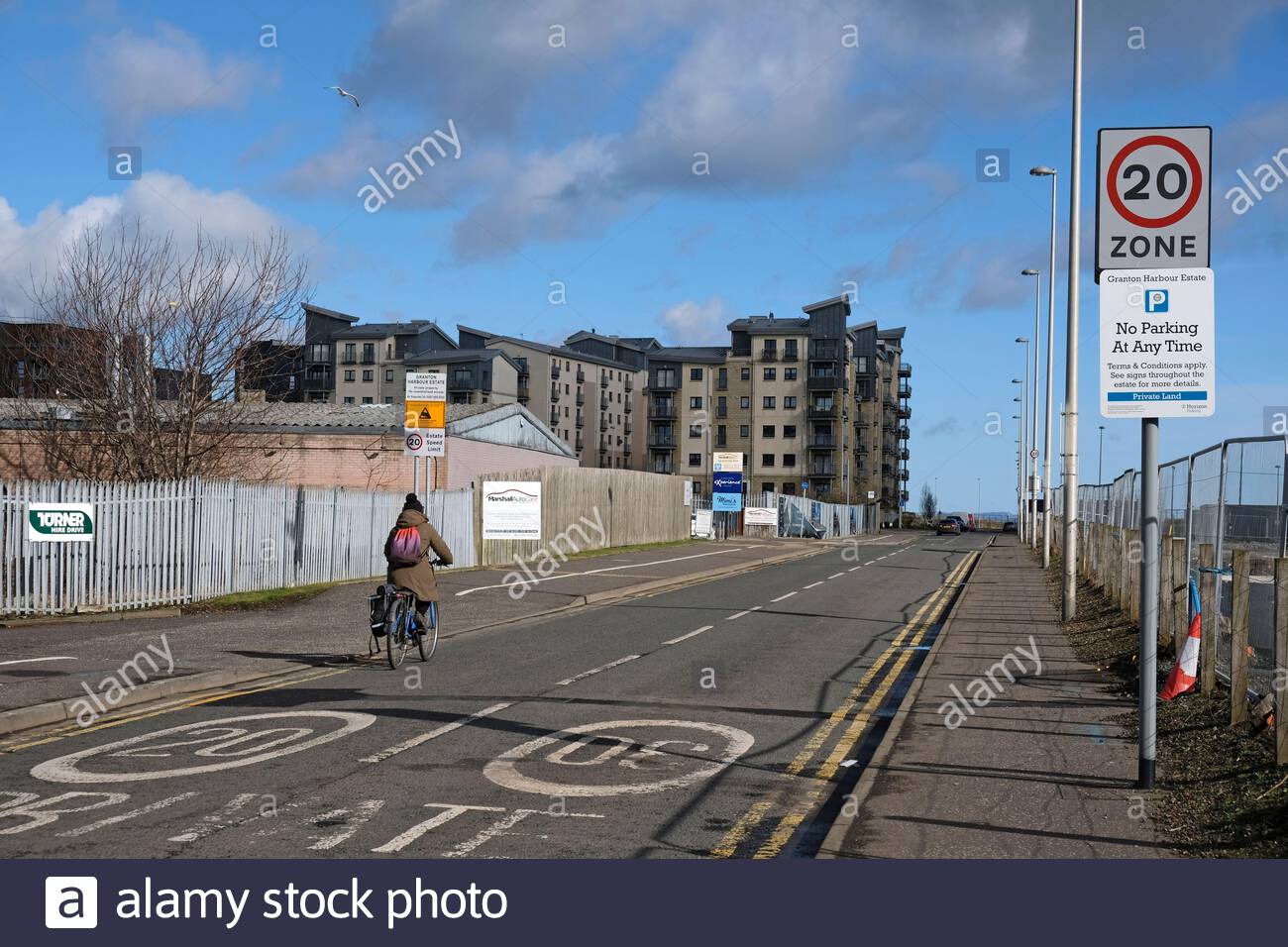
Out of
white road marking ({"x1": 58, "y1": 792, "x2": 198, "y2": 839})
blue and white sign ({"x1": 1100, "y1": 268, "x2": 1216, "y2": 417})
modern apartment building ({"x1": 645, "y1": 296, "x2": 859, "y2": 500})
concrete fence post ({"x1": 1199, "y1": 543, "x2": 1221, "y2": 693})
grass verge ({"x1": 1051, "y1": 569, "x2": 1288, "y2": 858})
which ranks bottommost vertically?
white road marking ({"x1": 58, "y1": 792, "x2": 198, "y2": 839})

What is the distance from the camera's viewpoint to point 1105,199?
795cm

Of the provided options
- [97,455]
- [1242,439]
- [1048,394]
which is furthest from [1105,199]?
[1048,394]

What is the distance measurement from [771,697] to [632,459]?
4749 inches

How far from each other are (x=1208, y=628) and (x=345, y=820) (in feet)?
24.9

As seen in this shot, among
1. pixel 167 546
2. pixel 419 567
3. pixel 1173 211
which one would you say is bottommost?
pixel 167 546

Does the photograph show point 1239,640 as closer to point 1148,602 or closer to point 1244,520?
point 1148,602

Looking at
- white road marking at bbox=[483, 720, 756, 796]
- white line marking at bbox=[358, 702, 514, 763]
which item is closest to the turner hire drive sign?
white line marking at bbox=[358, 702, 514, 763]

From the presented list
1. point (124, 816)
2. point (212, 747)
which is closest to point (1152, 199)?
point (124, 816)

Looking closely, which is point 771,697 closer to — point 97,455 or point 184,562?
point 184,562

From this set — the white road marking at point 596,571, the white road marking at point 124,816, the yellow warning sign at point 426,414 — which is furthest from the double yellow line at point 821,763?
the yellow warning sign at point 426,414

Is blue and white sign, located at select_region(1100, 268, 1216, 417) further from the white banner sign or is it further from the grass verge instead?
the white banner sign

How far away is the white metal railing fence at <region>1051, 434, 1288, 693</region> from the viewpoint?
10141mm

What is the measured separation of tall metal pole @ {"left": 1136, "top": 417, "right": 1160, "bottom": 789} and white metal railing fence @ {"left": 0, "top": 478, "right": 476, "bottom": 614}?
15.7 m

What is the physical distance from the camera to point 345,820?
7031 mm
